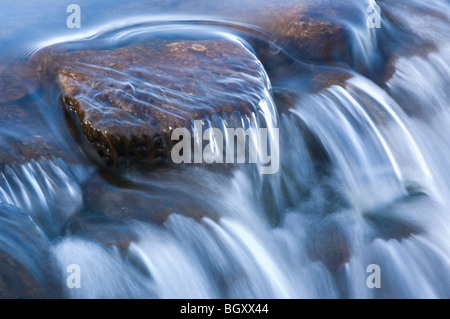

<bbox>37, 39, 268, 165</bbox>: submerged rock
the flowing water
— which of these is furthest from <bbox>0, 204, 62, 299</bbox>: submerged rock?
<bbox>37, 39, 268, 165</bbox>: submerged rock

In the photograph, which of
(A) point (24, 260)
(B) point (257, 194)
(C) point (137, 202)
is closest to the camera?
(A) point (24, 260)

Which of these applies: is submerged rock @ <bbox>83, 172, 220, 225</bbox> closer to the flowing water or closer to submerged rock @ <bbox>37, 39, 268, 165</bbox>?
the flowing water

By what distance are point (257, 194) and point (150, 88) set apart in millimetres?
1131

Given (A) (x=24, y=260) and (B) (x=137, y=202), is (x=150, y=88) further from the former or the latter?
(A) (x=24, y=260)

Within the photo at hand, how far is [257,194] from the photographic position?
438 centimetres

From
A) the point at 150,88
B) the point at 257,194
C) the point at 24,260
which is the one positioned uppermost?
the point at 150,88

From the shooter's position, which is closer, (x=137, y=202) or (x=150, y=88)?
(x=137, y=202)

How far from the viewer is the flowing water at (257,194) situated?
12.2 feet

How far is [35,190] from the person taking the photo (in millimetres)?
3982

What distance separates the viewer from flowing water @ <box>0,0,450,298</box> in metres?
3.71

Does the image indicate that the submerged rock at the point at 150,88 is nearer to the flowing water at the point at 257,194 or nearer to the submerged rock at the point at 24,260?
the flowing water at the point at 257,194

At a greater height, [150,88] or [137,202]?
[150,88]

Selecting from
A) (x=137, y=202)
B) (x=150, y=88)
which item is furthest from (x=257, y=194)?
(x=150, y=88)
